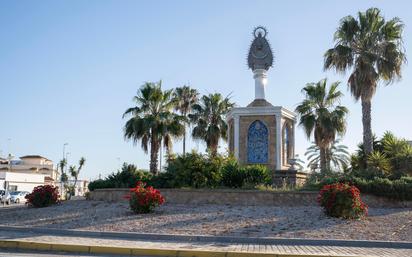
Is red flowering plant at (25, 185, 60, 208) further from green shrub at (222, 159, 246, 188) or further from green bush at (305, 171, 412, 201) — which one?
green bush at (305, 171, 412, 201)

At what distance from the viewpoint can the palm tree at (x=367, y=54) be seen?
25516 mm

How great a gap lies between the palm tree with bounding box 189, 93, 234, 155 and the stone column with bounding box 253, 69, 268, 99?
916cm

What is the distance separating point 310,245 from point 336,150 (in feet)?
150

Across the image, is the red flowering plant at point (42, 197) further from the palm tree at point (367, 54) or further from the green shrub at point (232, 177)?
the palm tree at point (367, 54)

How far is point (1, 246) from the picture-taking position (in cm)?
1154

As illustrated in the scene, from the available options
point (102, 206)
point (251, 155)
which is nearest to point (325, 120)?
point (251, 155)

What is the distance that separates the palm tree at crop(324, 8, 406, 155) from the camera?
25516 millimetres

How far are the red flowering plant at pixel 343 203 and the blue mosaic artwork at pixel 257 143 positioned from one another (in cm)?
1126

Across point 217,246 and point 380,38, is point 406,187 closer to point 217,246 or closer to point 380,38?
point 217,246

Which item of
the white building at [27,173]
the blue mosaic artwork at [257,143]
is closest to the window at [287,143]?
the blue mosaic artwork at [257,143]

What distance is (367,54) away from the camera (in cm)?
2570

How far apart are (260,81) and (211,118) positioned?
10323mm

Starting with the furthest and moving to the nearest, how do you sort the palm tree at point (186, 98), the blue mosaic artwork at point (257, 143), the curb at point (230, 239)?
1. the palm tree at point (186, 98)
2. the blue mosaic artwork at point (257, 143)
3. the curb at point (230, 239)

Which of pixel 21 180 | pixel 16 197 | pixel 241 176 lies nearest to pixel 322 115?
pixel 241 176
